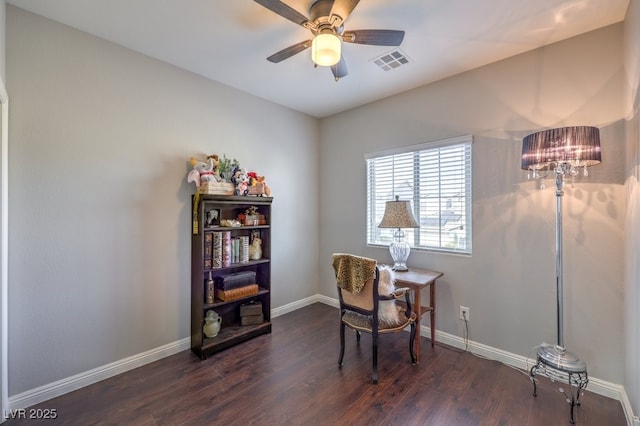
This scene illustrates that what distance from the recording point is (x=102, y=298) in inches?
86.4

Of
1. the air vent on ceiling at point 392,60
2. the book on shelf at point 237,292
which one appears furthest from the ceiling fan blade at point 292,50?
the book on shelf at point 237,292

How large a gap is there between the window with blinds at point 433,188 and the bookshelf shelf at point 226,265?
1458mm

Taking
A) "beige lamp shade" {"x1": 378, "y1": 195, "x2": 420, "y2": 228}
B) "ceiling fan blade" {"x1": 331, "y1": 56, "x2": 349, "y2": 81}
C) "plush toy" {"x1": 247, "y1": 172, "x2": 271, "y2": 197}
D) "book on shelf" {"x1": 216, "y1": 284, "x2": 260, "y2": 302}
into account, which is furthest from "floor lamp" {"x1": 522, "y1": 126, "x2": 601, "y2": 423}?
"book on shelf" {"x1": 216, "y1": 284, "x2": 260, "y2": 302}

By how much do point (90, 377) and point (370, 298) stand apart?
226 cm

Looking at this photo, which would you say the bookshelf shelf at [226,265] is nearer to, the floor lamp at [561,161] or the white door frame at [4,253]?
the white door frame at [4,253]

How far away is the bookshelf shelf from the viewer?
2.55 meters

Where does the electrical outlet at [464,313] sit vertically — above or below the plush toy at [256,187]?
below

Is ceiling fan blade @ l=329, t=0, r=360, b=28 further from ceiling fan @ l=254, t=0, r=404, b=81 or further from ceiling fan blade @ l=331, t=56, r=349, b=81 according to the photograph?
ceiling fan blade @ l=331, t=56, r=349, b=81

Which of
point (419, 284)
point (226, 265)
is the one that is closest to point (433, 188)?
point (419, 284)

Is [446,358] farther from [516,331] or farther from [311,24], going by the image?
[311,24]

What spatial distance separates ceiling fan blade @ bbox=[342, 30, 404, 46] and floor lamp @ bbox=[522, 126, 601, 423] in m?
1.17

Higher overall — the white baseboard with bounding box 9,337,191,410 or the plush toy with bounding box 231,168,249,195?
the plush toy with bounding box 231,168,249,195

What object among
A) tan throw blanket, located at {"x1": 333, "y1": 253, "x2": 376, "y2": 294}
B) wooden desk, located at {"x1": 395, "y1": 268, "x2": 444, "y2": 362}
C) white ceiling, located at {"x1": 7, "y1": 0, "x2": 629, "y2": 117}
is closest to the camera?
white ceiling, located at {"x1": 7, "y1": 0, "x2": 629, "y2": 117}

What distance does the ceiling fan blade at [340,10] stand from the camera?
1.58 metres
